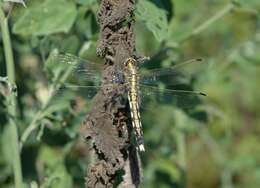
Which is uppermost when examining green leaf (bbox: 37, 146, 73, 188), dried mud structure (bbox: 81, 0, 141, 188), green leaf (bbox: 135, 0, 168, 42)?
green leaf (bbox: 135, 0, 168, 42)

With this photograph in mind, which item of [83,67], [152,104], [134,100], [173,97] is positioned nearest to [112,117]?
[134,100]

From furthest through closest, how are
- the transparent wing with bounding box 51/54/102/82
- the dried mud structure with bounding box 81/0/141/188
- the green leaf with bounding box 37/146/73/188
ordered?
the green leaf with bounding box 37/146/73/188 → the transparent wing with bounding box 51/54/102/82 → the dried mud structure with bounding box 81/0/141/188

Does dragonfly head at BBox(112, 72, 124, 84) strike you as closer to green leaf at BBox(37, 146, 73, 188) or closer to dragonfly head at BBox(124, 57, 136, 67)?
dragonfly head at BBox(124, 57, 136, 67)

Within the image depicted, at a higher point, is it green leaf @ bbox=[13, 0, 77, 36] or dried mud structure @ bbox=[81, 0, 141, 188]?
green leaf @ bbox=[13, 0, 77, 36]

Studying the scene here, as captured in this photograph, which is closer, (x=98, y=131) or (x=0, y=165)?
(x=98, y=131)

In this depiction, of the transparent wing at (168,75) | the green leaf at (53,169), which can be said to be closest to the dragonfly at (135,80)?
the transparent wing at (168,75)

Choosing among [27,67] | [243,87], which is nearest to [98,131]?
[27,67]

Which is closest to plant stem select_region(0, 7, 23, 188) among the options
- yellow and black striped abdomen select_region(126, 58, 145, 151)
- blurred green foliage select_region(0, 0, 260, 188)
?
blurred green foliage select_region(0, 0, 260, 188)

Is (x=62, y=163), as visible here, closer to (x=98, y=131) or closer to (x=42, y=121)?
(x=42, y=121)
